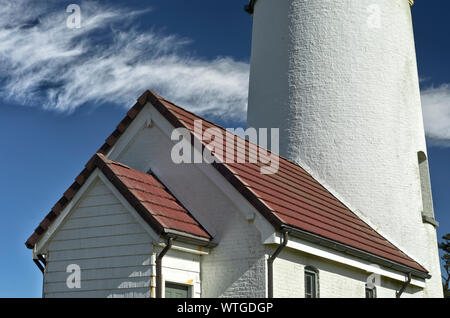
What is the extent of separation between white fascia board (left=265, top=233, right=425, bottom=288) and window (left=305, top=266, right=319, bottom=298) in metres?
0.33

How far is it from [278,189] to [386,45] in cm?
636

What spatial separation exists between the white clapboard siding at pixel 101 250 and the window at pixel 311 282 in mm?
3078

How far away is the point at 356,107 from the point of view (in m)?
17.2

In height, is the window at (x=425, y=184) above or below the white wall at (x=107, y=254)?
above

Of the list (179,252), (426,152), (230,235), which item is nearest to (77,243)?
(179,252)

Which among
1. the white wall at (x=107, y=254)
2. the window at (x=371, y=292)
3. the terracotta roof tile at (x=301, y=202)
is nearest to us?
the white wall at (x=107, y=254)

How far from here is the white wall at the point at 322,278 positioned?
12.0 metres

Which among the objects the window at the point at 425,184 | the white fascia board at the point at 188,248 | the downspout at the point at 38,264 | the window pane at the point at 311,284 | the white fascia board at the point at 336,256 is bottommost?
the window pane at the point at 311,284

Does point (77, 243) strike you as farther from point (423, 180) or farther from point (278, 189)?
point (423, 180)

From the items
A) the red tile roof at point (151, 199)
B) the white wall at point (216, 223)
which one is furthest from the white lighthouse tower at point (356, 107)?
the red tile roof at point (151, 199)

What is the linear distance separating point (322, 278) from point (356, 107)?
5.73 metres

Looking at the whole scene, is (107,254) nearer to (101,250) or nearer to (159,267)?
(101,250)

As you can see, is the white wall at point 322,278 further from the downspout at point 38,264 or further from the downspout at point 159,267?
the downspout at point 38,264

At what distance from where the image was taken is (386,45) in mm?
17922
